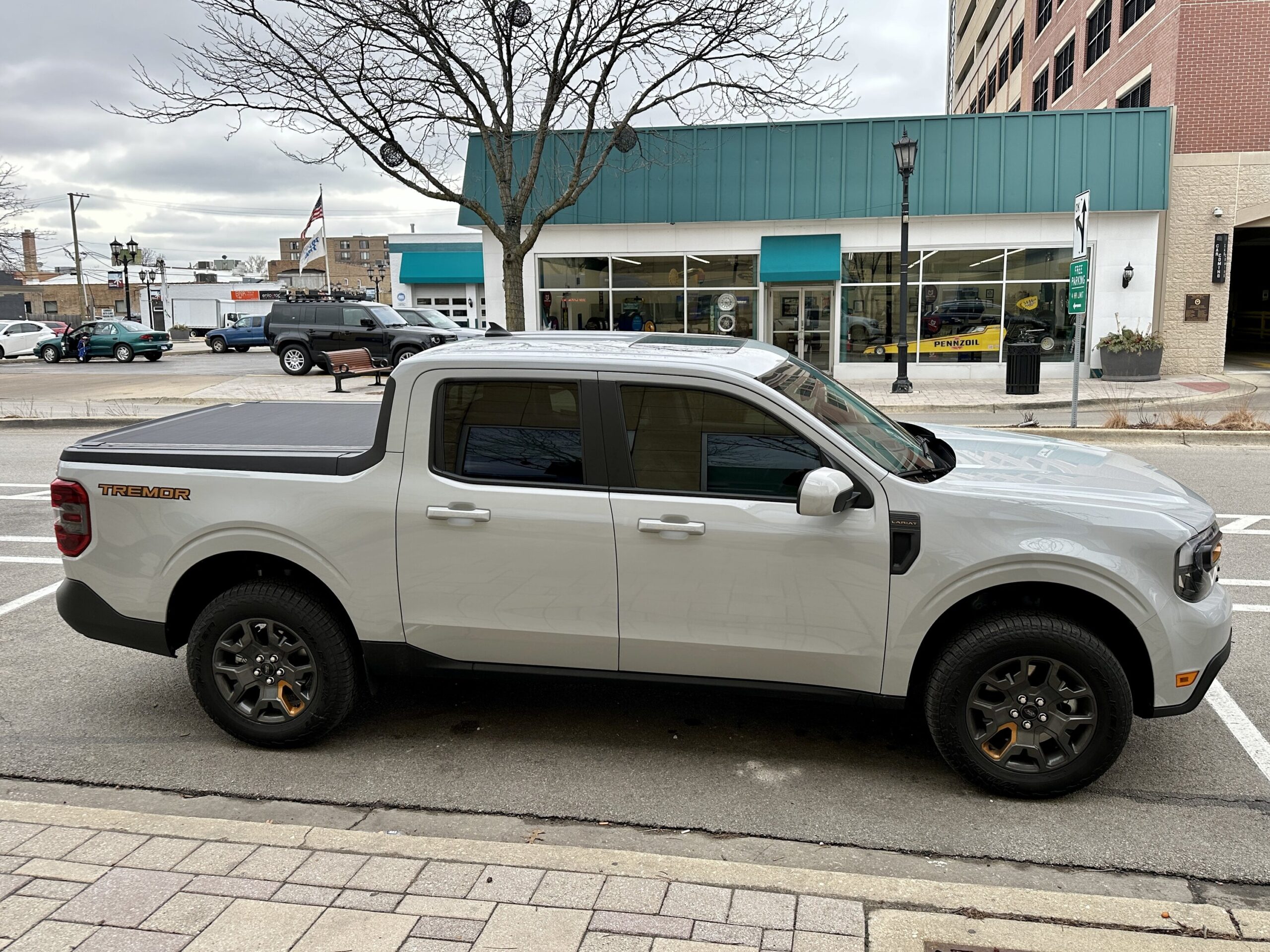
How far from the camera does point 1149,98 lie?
24609 mm

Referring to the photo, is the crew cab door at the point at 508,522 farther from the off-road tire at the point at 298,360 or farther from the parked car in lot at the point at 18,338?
the parked car in lot at the point at 18,338

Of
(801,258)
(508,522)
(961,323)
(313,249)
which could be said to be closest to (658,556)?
(508,522)

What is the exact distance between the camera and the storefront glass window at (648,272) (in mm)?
24953

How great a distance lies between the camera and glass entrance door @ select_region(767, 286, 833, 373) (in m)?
24.4

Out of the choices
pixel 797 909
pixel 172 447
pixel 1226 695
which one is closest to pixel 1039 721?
pixel 797 909

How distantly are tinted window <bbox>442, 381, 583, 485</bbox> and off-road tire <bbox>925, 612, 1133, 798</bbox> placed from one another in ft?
5.43

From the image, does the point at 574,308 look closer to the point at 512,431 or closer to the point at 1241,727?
the point at 512,431

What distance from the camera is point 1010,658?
12.0 ft

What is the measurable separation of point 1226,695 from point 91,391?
24.2 m

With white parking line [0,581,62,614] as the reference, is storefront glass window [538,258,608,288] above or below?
above

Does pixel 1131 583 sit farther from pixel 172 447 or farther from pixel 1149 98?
pixel 1149 98

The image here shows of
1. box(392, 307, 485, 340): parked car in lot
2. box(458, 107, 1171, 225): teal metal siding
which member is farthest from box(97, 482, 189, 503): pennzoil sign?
box(392, 307, 485, 340): parked car in lot

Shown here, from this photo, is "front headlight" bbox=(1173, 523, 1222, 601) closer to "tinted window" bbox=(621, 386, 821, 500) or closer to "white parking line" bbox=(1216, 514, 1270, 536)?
"tinted window" bbox=(621, 386, 821, 500)

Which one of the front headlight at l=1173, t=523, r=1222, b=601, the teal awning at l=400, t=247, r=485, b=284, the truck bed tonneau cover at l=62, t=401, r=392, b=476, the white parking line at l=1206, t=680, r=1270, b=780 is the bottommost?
the white parking line at l=1206, t=680, r=1270, b=780
